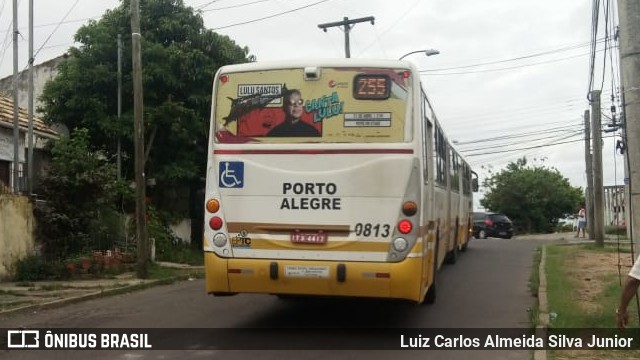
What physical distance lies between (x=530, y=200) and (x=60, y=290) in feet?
141

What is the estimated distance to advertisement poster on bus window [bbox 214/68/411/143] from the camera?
783 cm

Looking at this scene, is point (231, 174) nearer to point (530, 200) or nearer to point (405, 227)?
point (405, 227)

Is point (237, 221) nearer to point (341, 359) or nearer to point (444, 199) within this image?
point (341, 359)

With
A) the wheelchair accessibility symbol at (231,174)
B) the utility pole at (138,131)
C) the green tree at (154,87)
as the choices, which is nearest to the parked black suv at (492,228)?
the green tree at (154,87)

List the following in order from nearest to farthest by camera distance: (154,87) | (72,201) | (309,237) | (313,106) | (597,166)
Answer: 1. (309,237)
2. (313,106)
3. (72,201)
4. (154,87)
5. (597,166)

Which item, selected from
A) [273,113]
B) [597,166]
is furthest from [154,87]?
[597,166]

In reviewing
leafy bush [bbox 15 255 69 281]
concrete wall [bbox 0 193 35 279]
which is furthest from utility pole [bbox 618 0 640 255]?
concrete wall [bbox 0 193 35 279]

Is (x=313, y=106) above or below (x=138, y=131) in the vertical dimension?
below

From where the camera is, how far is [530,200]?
50344 millimetres

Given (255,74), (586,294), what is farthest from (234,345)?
(586,294)

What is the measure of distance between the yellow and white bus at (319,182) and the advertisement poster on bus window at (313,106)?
1 centimetres

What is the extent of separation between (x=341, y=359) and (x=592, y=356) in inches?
103

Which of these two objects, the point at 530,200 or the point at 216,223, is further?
the point at 530,200

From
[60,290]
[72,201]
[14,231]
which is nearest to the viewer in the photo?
[60,290]
